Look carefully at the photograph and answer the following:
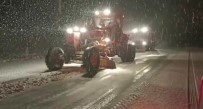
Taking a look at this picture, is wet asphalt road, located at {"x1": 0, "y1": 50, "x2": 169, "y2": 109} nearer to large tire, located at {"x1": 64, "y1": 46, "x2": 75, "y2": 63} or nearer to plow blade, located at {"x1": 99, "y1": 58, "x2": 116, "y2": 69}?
plow blade, located at {"x1": 99, "y1": 58, "x2": 116, "y2": 69}

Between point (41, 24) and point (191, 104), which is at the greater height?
point (41, 24)

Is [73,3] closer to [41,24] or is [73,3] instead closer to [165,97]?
[41,24]

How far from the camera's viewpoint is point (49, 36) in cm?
2820

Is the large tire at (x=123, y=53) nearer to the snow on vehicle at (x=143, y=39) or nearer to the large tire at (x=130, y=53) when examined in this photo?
the large tire at (x=130, y=53)

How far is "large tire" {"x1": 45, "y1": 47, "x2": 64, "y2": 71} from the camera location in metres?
15.2

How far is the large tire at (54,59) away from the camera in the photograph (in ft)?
49.9

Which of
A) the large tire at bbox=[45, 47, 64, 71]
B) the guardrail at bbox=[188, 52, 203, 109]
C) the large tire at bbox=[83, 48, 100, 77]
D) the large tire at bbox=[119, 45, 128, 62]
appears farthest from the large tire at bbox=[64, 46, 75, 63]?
the guardrail at bbox=[188, 52, 203, 109]

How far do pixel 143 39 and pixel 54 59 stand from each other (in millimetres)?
18882

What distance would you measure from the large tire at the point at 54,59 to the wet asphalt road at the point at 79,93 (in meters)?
1.79

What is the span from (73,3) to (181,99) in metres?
28.6

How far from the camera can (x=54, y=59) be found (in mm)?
15328

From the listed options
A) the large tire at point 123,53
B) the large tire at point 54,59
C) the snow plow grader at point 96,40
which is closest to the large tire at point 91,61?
the snow plow grader at point 96,40

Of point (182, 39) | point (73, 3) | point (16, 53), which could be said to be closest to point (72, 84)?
point (16, 53)

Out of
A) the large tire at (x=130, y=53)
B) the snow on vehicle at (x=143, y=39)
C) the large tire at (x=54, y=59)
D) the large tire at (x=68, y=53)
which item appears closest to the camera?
the large tire at (x=54, y=59)
